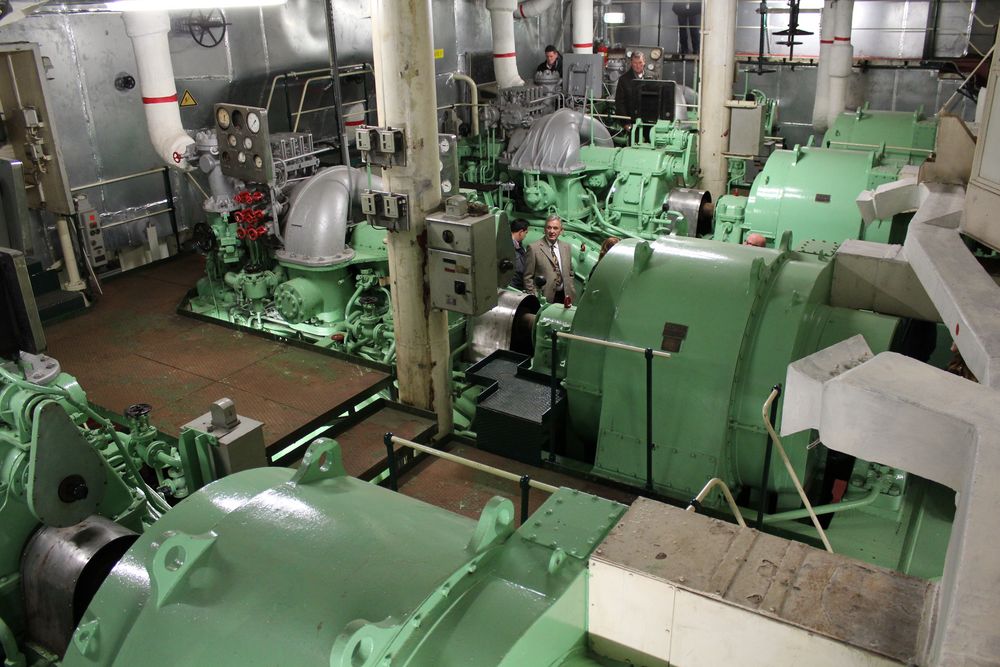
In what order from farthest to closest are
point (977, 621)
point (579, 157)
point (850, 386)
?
point (579, 157), point (850, 386), point (977, 621)

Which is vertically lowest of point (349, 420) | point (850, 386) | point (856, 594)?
point (349, 420)

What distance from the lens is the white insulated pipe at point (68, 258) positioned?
7.54 metres

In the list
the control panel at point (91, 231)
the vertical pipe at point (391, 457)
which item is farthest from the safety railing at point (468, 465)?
the control panel at point (91, 231)

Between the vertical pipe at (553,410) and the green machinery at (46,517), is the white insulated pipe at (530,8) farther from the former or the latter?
the green machinery at (46,517)

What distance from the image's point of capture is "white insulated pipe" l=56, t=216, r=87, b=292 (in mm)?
7535

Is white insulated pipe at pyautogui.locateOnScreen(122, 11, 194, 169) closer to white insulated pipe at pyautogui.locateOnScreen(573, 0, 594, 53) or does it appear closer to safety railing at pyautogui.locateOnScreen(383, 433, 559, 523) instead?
safety railing at pyautogui.locateOnScreen(383, 433, 559, 523)

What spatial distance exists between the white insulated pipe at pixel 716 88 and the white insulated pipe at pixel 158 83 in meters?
5.83

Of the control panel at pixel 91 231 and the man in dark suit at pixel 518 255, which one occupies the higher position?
the control panel at pixel 91 231

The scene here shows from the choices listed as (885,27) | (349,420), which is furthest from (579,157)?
(885,27)

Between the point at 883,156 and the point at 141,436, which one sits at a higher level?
the point at 883,156

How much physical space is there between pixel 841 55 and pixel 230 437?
438 inches

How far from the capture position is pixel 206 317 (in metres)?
7.02

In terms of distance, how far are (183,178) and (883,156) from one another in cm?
737

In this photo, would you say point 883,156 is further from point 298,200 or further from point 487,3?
point 487,3
